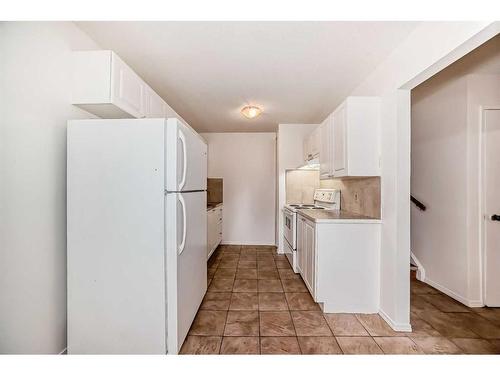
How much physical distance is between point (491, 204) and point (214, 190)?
13.6 feet

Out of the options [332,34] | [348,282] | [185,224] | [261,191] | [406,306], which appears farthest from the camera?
[261,191]

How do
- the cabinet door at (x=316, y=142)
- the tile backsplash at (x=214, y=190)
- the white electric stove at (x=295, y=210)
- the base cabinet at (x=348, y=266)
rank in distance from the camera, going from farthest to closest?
the tile backsplash at (x=214, y=190), the white electric stove at (x=295, y=210), the cabinet door at (x=316, y=142), the base cabinet at (x=348, y=266)

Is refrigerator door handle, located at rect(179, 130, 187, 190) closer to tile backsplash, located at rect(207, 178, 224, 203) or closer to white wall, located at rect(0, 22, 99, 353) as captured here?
white wall, located at rect(0, 22, 99, 353)

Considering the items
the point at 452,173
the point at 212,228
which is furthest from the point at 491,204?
the point at 212,228

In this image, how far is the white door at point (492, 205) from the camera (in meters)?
2.37

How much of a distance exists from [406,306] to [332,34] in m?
2.29

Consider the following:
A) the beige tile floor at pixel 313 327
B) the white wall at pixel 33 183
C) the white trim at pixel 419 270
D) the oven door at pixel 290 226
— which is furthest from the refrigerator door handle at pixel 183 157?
the white trim at pixel 419 270

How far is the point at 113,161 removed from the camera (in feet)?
5.23

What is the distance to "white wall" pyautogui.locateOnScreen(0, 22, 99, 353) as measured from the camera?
1309 millimetres

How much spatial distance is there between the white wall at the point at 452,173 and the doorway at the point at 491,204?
6 centimetres

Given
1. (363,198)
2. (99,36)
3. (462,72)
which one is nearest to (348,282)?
(363,198)

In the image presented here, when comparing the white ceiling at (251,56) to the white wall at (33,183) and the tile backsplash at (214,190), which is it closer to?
the white wall at (33,183)

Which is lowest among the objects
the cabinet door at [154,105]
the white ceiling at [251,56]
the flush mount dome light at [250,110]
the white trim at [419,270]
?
the white trim at [419,270]
